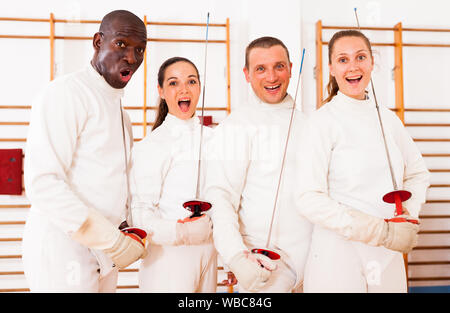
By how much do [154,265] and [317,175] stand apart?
0.55 meters

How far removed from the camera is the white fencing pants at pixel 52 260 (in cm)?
84

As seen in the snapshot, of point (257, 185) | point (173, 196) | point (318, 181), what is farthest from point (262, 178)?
point (173, 196)

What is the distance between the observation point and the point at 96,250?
2.89ft

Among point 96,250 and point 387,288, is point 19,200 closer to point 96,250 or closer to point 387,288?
point 96,250

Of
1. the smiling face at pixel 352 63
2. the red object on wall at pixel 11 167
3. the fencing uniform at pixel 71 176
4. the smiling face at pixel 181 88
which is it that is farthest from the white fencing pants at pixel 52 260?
the red object on wall at pixel 11 167

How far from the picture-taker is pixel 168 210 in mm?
1005

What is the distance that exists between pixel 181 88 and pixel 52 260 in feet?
1.99

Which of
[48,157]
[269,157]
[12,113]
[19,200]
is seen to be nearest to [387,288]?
[269,157]

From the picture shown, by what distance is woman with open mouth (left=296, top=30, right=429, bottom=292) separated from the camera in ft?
2.69

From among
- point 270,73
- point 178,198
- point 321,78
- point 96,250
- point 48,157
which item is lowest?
point 96,250

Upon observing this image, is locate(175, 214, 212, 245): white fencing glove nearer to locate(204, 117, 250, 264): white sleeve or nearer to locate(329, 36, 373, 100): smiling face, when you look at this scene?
locate(204, 117, 250, 264): white sleeve

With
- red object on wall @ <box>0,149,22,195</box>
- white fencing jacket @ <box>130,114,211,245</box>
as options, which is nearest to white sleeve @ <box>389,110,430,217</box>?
white fencing jacket @ <box>130,114,211,245</box>

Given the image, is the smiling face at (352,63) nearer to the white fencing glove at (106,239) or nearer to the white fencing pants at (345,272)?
the white fencing pants at (345,272)

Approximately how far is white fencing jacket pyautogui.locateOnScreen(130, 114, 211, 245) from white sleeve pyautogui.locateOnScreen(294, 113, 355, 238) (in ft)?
1.04
